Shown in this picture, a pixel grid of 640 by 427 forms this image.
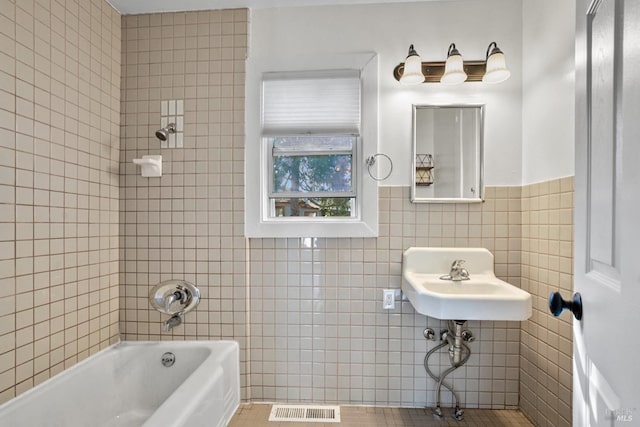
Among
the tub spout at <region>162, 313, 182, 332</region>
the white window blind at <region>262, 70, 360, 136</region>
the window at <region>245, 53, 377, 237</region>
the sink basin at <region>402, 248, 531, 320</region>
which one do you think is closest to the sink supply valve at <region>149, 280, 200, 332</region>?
the tub spout at <region>162, 313, 182, 332</region>

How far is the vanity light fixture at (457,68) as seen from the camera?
175cm

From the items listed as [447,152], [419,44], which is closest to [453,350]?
[447,152]

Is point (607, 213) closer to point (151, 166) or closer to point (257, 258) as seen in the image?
point (257, 258)

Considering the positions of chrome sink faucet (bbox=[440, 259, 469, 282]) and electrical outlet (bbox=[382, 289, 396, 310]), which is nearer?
chrome sink faucet (bbox=[440, 259, 469, 282])

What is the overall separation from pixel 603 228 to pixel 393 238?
1.33m

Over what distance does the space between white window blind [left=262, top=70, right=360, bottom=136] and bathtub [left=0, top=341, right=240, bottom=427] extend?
1.35m

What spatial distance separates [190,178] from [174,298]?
71 cm

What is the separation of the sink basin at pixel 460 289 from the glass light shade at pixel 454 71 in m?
0.96

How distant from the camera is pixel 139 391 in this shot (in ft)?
5.88

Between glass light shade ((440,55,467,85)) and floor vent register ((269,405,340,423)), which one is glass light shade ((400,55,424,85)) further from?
floor vent register ((269,405,340,423))

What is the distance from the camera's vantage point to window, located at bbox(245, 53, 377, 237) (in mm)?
1958

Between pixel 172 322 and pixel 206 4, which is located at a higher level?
pixel 206 4

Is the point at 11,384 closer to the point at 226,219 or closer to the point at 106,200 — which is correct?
the point at 106,200

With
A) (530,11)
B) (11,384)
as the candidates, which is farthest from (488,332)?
(11,384)
